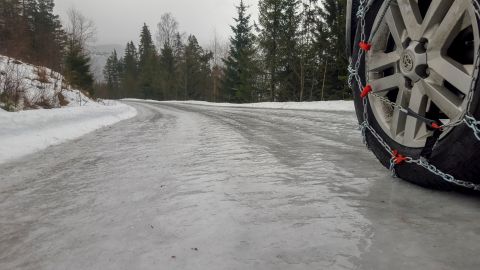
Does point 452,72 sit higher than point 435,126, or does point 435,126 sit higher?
point 452,72

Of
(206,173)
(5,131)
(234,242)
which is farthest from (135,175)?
(5,131)

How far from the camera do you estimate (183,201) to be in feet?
7.91

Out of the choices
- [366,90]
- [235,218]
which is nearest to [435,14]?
[366,90]

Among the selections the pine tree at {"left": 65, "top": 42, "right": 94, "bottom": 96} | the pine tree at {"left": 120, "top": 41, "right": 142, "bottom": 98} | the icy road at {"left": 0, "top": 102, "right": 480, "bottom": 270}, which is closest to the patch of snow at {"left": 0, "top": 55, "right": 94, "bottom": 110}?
the icy road at {"left": 0, "top": 102, "right": 480, "bottom": 270}

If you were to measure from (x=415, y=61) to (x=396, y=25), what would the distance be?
14.3 inches

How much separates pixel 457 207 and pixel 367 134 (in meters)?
1.01

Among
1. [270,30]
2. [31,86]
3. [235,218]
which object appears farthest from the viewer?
[270,30]

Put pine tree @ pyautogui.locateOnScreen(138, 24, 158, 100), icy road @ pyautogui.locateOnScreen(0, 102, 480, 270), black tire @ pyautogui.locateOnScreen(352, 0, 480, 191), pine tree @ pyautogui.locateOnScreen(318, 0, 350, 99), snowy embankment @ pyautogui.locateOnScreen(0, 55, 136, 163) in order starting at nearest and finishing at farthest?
icy road @ pyautogui.locateOnScreen(0, 102, 480, 270) → black tire @ pyautogui.locateOnScreen(352, 0, 480, 191) → snowy embankment @ pyautogui.locateOnScreen(0, 55, 136, 163) → pine tree @ pyautogui.locateOnScreen(318, 0, 350, 99) → pine tree @ pyautogui.locateOnScreen(138, 24, 158, 100)

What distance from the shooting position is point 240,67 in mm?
43406

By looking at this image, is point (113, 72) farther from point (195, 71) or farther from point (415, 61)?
point (415, 61)

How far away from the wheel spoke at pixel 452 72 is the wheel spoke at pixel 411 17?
0.77ft

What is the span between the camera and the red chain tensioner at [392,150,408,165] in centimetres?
248

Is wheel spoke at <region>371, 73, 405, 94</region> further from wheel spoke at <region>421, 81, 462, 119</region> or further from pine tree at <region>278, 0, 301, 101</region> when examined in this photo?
pine tree at <region>278, 0, 301, 101</region>

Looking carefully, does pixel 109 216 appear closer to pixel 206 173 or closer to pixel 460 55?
pixel 206 173
